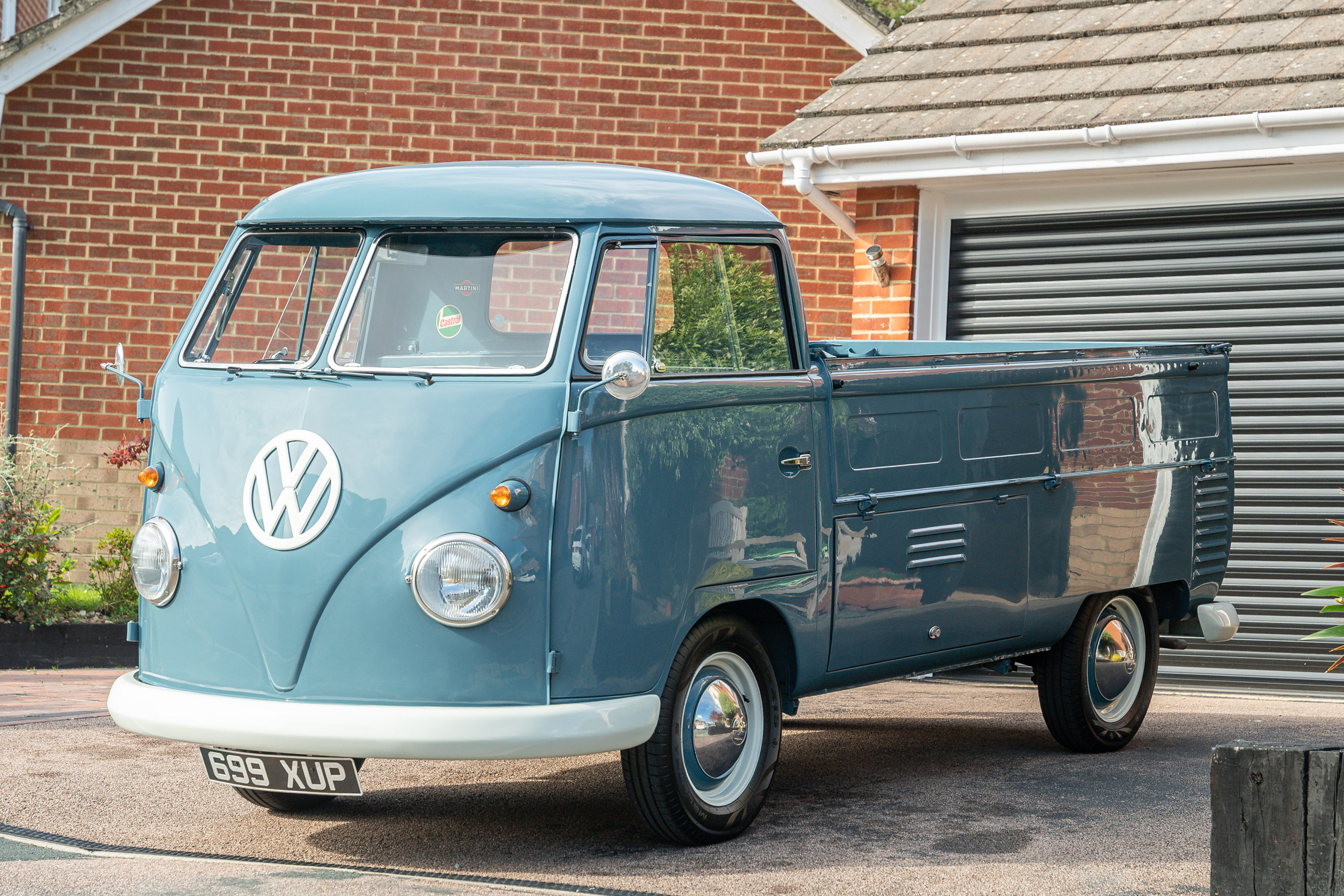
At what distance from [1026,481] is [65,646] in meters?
6.34

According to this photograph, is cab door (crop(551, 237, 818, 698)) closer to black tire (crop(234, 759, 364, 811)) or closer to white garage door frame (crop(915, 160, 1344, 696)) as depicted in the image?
black tire (crop(234, 759, 364, 811))

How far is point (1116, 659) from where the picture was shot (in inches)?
306

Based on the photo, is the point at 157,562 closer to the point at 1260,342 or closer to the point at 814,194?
the point at 814,194

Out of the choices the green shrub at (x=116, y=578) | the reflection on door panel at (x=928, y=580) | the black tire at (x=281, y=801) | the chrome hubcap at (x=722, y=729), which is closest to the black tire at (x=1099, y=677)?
the reflection on door panel at (x=928, y=580)

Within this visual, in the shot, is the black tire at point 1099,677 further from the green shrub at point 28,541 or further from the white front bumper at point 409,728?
the green shrub at point 28,541

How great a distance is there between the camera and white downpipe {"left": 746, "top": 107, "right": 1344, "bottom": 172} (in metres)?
8.60

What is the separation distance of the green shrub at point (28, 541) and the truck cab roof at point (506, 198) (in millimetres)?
5094

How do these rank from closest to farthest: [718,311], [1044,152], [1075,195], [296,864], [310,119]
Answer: [296,864] < [718,311] < [1044,152] < [1075,195] < [310,119]

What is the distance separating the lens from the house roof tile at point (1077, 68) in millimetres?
8992

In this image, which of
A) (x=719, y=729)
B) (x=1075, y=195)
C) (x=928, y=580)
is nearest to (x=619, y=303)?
(x=719, y=729)

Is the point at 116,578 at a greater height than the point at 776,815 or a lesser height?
greater

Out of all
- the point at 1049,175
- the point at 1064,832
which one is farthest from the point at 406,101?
the point at 1064,832

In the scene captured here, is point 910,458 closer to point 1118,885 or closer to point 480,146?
point 1118,885

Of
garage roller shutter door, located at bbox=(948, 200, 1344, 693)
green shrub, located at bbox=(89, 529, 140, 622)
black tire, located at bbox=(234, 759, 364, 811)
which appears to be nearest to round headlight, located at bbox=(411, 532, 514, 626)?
black tire, located at bbox=(234, 759, 364, 811)
